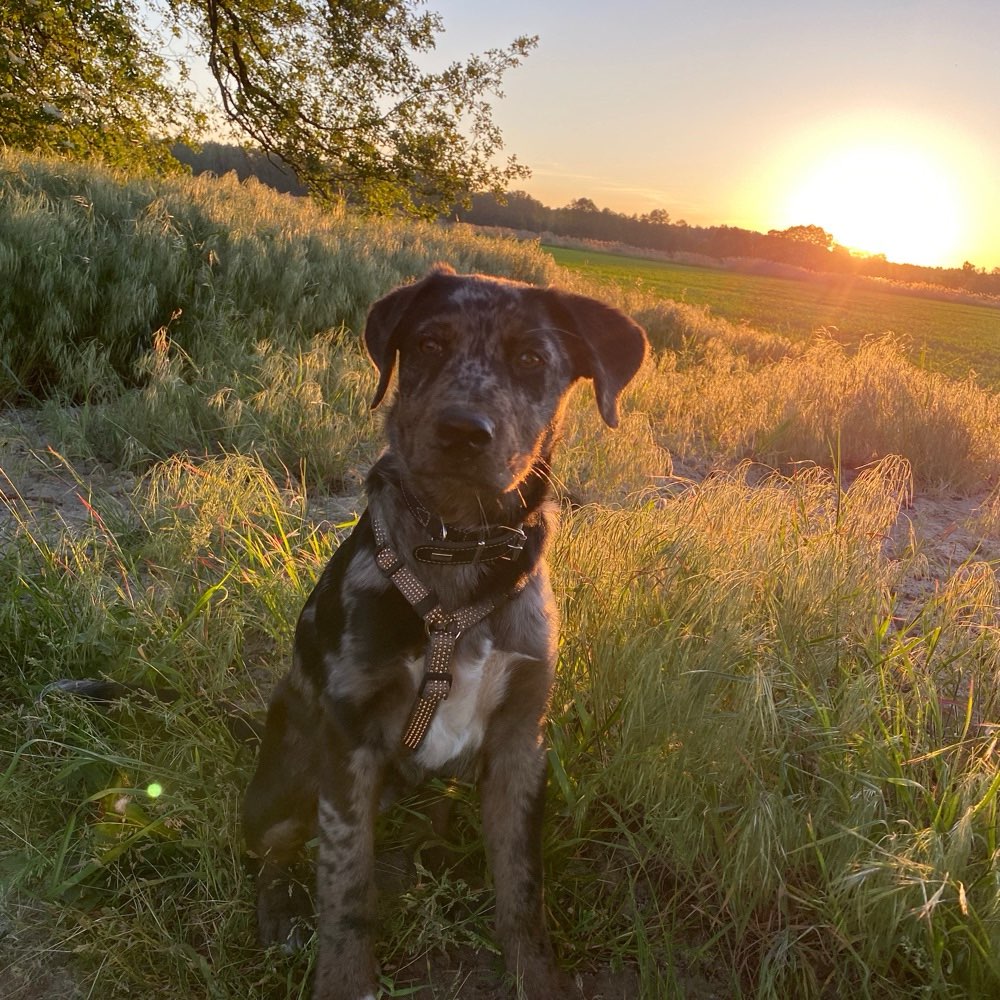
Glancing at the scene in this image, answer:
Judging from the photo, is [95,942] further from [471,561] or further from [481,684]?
[471,561]

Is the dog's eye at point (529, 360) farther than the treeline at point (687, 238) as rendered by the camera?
No

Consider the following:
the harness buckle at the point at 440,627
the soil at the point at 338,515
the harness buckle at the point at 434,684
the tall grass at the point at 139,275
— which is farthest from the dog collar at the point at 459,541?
the tall grass at the point at 139,275

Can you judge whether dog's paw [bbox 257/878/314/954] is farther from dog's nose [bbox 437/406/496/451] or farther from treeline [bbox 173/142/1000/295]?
treeline [bbox 173/142/1000/295]

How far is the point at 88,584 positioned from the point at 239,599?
1.79 ft

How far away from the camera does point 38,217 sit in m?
5.96

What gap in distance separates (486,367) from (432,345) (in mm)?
201

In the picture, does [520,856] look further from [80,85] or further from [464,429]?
[80,85]

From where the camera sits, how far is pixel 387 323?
8.13ft

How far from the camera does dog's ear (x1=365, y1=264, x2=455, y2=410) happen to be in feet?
8.12

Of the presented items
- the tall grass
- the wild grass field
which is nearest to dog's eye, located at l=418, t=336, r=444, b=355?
the wild grass field

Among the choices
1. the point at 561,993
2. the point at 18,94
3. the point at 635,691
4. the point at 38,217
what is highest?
the point at 18,94

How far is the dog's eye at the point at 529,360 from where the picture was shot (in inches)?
94.5

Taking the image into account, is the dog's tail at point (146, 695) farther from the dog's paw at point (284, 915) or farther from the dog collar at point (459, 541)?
the dog collar at point (459, 541)

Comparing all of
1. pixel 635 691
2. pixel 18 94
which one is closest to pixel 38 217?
pixel 635 691
